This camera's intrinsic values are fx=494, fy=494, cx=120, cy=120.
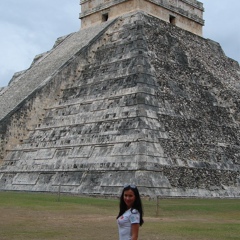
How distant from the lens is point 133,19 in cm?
2302

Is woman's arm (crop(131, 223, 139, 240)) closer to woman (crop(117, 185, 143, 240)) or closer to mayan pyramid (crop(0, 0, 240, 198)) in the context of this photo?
woman (crop(117, 185, 143, 240))

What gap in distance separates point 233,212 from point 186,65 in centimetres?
1035

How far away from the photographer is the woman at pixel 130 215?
467 cm

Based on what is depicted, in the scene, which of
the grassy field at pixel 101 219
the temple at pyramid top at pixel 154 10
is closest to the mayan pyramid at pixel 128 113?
the temple at pyramid top at pixel 154 10

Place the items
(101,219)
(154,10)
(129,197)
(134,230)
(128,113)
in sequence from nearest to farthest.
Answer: (134,230)
(129,197)
(101,219)
(128,113)
(154,10)

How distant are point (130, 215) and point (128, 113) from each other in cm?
1363

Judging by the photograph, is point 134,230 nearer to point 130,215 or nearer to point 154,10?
point 130,215

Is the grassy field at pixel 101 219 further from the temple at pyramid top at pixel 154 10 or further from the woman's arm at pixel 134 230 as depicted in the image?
the temple at pyramid top at pixel 154 10

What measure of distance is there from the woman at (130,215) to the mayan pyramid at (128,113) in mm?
11204

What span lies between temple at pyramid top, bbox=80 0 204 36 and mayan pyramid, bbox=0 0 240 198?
0.19 feet

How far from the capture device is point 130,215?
4.71 metres

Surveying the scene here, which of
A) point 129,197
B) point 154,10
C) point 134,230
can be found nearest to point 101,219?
point 129,197

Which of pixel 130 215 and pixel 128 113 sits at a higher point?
pixel 128 113

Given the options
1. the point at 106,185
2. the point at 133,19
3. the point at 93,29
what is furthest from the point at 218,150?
the point at 93,29
